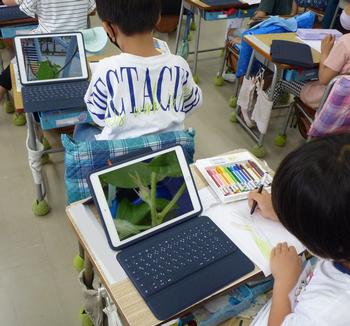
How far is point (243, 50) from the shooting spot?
264 cm

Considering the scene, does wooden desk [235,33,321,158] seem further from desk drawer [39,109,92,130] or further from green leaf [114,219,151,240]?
green leaf [114,219,151,240]

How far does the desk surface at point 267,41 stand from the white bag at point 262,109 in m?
0.26

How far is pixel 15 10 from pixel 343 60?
2144 mm

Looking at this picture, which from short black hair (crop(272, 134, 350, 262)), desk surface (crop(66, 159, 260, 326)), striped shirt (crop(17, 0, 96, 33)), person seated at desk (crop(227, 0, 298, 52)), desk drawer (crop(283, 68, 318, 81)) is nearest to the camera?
short black hair (crop(272, 134, 350, 262))

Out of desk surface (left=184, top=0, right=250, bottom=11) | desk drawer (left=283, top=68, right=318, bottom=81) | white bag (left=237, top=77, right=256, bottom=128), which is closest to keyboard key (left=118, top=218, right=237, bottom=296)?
desk drawer (left=283, top=68, right=318, bottom=81)

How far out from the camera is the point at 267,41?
241 centimetres

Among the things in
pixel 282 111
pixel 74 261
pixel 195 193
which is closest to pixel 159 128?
pixel 195 193

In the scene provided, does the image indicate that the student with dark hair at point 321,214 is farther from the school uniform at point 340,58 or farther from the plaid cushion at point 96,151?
the school uniform at point 340,58

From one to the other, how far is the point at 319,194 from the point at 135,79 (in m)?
0.79

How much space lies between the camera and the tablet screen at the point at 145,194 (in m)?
0.96

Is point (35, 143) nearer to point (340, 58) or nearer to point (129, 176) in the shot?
point (129, 176)

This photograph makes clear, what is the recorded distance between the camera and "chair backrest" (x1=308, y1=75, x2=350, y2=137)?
1769mm

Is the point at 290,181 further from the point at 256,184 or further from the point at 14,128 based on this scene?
the point at 14,128

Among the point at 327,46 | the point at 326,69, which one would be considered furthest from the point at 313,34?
the point at 326,69
